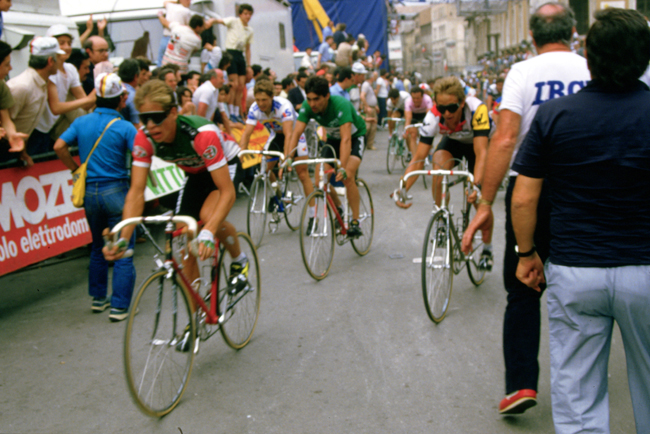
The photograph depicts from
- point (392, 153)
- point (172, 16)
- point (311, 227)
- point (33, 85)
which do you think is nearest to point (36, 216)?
point (33, 85)

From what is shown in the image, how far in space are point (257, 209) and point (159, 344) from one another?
4471 millimetres

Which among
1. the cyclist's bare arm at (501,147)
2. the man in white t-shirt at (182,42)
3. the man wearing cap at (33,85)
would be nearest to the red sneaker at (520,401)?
the cyclist's bare arm at (501,147)

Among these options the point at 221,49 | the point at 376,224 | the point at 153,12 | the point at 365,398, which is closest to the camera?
the point at 365,398

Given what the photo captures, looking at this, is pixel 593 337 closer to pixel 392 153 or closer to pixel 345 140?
pixel 345 140

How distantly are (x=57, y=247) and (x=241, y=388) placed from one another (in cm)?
356

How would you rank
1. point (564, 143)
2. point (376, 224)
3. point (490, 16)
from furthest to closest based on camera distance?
1. point (490, 16)
2. point (376, 224)
3. point (564, 143)

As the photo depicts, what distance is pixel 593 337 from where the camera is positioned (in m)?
2.57

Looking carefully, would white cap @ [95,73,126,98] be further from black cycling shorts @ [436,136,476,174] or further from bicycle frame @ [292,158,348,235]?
black cycling shorts @ [436,136,476,174]

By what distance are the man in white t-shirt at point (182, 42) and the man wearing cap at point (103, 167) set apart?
5.27 meters

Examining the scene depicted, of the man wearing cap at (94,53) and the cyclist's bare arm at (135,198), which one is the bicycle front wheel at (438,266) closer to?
the cyclist's bare arm at (135,198)

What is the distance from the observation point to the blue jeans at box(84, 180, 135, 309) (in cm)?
562

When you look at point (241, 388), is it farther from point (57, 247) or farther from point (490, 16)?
point (490, 16)

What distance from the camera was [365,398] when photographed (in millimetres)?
3938

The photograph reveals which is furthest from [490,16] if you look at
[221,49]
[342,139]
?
[342,139]
